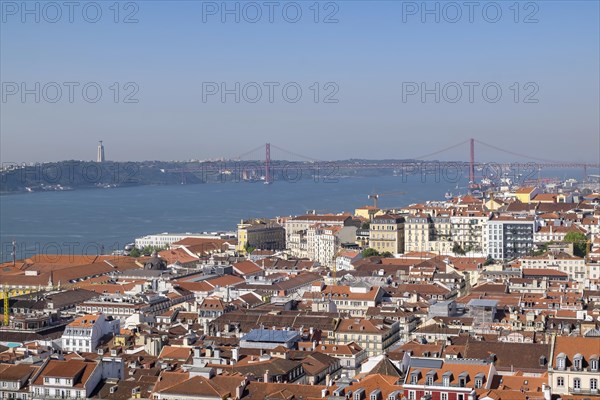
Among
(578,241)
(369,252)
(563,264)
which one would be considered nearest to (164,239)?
(369,252)

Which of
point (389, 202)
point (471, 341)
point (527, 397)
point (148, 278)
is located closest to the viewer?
point (527, 397)

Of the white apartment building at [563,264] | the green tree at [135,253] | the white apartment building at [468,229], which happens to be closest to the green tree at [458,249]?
the white apartment building at [468,229]

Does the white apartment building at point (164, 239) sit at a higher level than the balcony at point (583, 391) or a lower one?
lower

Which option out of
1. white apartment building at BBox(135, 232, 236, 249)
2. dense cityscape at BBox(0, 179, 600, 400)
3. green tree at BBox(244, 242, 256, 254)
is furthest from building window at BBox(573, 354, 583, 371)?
white apartment building at BBox(135, 232, 236, 249)

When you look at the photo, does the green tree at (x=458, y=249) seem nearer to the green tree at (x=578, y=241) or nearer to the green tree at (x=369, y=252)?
the green tree at (x=369, y=252)

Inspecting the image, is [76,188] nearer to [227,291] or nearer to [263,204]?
[263,204]

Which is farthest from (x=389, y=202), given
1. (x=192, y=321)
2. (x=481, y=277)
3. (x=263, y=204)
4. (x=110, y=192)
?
(x=192, y=321)

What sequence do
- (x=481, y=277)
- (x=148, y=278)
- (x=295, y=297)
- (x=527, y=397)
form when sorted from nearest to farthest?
(x=527, y=397), (x=295, y=297), (x=481, y=277), (x=148, y=278)

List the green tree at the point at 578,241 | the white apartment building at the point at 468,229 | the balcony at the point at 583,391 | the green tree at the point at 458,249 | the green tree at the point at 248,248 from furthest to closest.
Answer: the green tree at the point at 248,248 → the white apartment building at the point at 468,229 → the green tree at the point at 458,249 → the green tree at the point at 578,241 → the balcony at the point at 583,391
